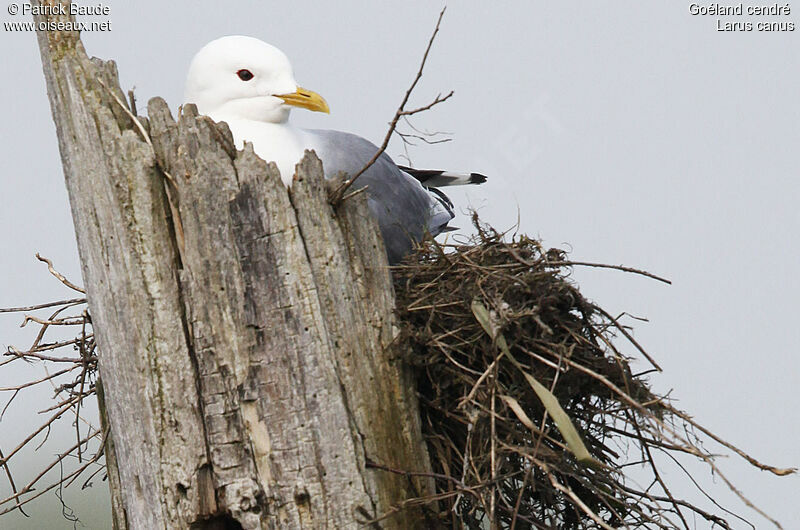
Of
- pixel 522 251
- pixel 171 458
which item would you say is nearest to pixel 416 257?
pixel 522 251

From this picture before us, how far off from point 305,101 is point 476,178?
3.88 feet

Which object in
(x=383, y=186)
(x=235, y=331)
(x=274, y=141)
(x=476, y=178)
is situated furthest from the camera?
(x=476, y=178)

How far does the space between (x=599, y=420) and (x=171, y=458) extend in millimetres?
1318

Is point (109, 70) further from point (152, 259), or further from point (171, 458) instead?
point (171, 458)

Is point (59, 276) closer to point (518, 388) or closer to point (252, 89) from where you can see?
point (252, 89)

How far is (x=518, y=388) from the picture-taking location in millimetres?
2496

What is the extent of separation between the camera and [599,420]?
2.68 metres

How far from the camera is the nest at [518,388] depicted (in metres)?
2.40

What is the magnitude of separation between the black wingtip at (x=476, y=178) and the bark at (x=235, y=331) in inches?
57.8

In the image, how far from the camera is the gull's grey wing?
2918mm

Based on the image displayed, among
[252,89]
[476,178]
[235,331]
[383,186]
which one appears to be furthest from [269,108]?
[476,178]

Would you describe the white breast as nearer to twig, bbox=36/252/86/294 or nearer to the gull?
the gull

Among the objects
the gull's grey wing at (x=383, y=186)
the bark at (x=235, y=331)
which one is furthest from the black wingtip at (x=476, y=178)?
the bark at (x=235, y=331)

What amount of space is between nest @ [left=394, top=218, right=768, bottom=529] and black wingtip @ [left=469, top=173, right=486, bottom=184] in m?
1.12
